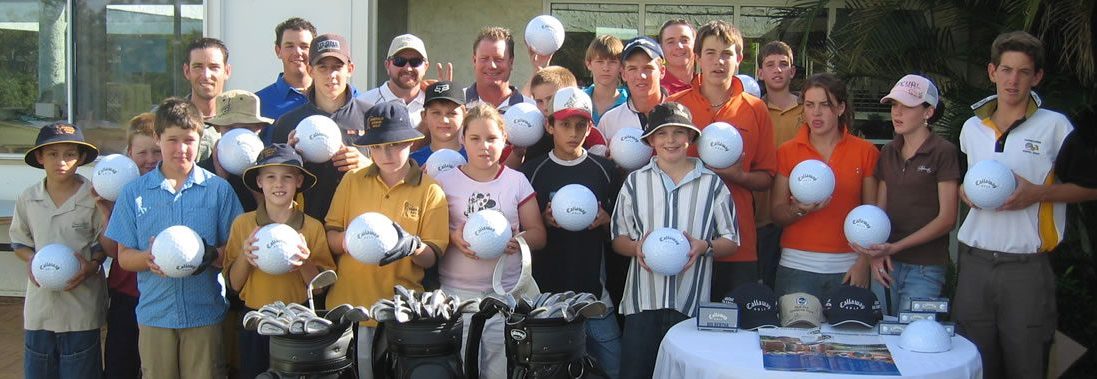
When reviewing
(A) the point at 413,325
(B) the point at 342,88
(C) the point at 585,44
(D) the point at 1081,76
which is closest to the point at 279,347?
(A) the point at 413,325

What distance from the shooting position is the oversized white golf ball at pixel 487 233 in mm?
3818

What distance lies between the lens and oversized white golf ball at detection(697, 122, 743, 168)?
4102 millimetres

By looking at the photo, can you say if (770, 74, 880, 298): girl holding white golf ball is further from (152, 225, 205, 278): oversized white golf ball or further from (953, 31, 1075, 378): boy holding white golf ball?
(152, 225, 205, 278): oversized white golf ball

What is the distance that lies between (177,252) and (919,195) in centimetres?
326

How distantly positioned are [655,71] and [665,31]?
0.55m

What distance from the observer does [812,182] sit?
407 centimetres

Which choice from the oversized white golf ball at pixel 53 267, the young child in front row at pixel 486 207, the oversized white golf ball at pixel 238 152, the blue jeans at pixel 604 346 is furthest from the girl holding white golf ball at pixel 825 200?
the oversized white golf ball at pixel 53 267

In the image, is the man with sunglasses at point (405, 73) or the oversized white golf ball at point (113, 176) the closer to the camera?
the oversized white golf ball at point (113, 176)

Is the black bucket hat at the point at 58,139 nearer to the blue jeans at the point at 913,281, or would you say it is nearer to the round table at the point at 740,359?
the round table at the point at 740,359

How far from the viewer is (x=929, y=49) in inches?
262

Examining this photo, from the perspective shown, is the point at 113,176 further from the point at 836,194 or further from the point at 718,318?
the point at 836,194

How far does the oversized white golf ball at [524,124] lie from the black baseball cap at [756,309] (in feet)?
4.55

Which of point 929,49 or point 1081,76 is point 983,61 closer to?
point 929,49

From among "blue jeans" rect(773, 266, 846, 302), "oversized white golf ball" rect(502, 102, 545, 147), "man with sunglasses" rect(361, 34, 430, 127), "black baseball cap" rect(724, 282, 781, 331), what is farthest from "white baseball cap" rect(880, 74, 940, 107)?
"man with sunglasses" rect(361, 34, 430, 127)
